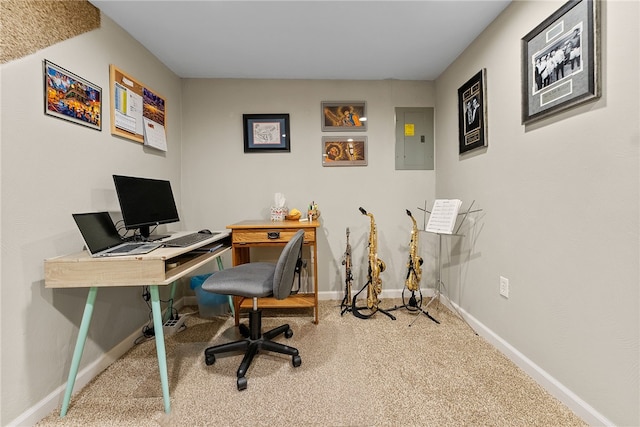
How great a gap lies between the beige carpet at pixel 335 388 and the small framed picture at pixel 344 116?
197 centimetres

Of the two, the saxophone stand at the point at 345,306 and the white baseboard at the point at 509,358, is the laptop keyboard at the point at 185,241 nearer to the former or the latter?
the white baseboard at the point at 509,358

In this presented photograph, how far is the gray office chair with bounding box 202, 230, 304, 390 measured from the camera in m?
1.53

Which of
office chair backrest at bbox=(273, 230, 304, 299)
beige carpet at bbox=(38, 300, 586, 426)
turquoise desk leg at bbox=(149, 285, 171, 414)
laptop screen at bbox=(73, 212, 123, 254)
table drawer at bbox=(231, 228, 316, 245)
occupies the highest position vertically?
laptop screen at bbox=(73, 212, 123, 254)

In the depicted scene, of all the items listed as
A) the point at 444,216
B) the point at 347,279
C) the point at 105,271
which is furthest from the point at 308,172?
the point at 105,271

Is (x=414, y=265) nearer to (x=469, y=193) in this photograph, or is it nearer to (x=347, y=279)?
(x=347, y=279)

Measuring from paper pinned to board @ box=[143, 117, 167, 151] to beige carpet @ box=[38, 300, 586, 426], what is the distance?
1.58 metres

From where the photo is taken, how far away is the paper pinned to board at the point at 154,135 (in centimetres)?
213

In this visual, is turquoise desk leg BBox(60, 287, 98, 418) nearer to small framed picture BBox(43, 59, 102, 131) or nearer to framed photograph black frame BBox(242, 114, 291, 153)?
small framed picture BBox(43, 59, 102, 131)

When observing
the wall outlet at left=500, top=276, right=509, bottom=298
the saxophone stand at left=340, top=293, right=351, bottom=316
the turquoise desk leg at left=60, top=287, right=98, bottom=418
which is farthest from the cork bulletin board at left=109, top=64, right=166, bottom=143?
the wall outlet at left=500, top=276, right=509, bottom=298

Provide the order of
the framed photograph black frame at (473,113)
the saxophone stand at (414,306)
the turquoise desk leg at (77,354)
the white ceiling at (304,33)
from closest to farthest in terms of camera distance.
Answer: the turquoise desk leg at (77,354) → the white ceiling at (304,33) → the framed photograph black frame at (473,113) → the saxophone stand at (414,306)

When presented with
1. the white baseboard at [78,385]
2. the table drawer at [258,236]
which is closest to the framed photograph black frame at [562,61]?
the table drawer at [258,236]

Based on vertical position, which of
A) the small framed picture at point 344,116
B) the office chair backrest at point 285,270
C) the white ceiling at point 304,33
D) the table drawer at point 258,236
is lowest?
the office chair backrest at point 285,270

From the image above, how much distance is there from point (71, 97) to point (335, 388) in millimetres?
2253

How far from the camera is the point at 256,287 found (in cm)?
156
